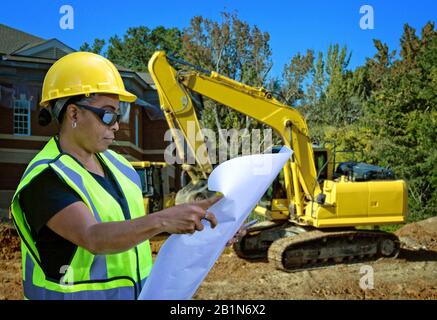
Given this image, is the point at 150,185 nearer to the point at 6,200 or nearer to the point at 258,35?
the point at 6,200

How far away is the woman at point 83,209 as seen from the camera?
1404mm

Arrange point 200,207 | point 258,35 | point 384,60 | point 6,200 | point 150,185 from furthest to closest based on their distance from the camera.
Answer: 1. point 384,60
2. point 258,35
3. point 6,200
4. point 150,185
5. point 200,207

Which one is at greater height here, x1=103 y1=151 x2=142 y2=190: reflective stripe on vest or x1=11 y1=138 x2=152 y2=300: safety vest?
x1=103 y1=151 x2=142 y2=190: reflective stripe on vest

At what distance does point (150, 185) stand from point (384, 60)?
28608 millimetres

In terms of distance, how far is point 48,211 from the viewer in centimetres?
147

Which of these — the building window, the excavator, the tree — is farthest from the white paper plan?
the tree

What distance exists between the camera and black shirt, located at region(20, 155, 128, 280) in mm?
1481

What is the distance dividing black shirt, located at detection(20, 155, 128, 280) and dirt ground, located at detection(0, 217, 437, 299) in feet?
22.0

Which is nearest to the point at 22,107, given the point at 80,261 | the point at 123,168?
the point at 123,168

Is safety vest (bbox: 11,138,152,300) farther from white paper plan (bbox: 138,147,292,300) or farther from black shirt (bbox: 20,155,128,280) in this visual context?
white paper plan (bbox: 138,147,292,300)

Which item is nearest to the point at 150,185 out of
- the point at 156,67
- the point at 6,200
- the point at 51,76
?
the point at 156,67

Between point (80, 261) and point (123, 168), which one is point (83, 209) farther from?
Answer: point (123, 168)

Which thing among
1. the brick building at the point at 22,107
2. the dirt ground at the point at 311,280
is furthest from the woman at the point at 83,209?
the brick building at the point at 22,107

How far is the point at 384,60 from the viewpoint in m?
37.4
